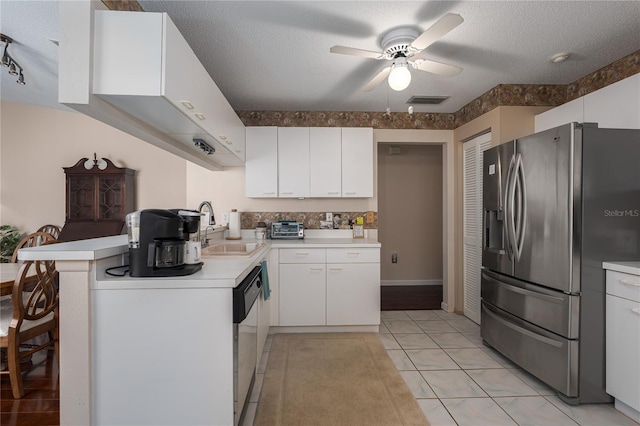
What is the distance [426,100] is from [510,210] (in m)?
1.60

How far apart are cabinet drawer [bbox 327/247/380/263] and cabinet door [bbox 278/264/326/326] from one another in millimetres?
154

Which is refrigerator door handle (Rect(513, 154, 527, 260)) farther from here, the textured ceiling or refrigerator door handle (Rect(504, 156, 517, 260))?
the textured ceiling

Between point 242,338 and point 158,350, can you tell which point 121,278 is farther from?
point 242,338

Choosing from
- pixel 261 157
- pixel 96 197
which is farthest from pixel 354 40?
pixel 96 197

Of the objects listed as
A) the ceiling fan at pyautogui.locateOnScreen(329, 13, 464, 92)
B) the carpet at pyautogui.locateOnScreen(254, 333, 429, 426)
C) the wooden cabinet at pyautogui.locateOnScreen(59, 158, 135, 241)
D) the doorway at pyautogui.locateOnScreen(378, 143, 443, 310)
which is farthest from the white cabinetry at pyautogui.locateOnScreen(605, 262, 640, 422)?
the wooden cabinet at pyautogui.locateOnScreen(59, 158, 135, 241)

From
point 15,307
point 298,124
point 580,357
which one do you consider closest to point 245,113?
point 298,124

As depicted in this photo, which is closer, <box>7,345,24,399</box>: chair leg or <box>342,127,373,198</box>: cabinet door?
<box>7,345,24,399</box>: chair leg

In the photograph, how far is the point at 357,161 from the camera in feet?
11.5

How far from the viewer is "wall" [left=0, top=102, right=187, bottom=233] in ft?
15.7

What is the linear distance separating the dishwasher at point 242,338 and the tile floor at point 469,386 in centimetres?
34

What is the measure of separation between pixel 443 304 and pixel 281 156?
8.98 feet

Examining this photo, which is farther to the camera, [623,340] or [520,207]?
[520,207]

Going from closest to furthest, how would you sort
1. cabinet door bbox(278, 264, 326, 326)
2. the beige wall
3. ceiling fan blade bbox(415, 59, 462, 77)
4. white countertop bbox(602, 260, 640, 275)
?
white countertop bbox(602, 260, 640, 275) → ceiling fan blade bbox(415, 59, 462, 77) → the beige wall → cabinet door bbox(278, 264, 326, 326)

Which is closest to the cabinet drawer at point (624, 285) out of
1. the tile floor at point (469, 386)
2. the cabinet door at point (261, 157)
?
the tile floor at point (469, 386)
